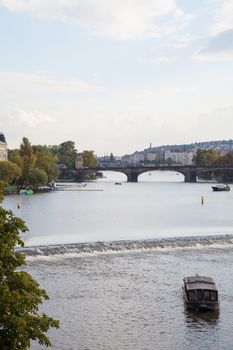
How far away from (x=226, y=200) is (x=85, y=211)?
3309 cm

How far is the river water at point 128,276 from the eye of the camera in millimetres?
27734

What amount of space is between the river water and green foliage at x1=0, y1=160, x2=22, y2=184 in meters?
Result: 40.6

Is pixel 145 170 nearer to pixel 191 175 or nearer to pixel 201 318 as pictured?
pixel 191 175

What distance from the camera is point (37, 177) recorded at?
127 m

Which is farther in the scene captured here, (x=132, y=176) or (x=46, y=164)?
(x=132, y=176)

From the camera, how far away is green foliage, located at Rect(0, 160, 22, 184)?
117250 millimetres

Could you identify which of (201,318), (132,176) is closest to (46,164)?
(132,176)

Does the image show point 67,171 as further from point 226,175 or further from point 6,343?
point 6,343

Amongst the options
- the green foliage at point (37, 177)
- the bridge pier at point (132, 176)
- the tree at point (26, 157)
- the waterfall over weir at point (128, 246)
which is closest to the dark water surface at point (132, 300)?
the waterfall over weir at point (128, 246)

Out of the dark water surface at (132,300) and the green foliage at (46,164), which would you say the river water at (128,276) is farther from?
the green foliage at (46,164)

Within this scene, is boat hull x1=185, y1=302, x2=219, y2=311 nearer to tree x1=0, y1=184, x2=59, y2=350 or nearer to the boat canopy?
the boat canopy

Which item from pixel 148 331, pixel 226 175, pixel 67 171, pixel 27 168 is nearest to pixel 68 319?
pixel 148 331

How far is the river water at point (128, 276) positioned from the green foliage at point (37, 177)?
160ft

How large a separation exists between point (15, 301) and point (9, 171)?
102936 millimetres
